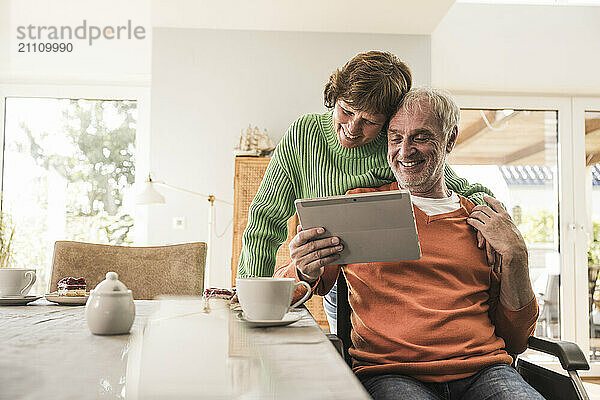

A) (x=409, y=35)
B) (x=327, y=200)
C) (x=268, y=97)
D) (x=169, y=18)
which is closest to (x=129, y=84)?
(x=169, y=18)

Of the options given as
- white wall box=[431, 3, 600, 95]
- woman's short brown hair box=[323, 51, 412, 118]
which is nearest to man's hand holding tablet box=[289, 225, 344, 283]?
woman's short brown hair box=[323, 51, 412, 118]

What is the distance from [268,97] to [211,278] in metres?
1.34

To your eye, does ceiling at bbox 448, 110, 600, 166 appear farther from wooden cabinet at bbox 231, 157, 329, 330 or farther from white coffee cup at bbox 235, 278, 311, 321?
white coffee cup at bbox 235, 278, 311, 321

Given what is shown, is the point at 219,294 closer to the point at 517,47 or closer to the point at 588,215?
the point at 517,47

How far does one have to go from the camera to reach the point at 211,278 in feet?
13.9

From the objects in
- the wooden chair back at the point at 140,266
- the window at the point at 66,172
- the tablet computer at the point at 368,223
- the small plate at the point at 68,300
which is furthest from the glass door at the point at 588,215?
the small plate at the point at 68,300

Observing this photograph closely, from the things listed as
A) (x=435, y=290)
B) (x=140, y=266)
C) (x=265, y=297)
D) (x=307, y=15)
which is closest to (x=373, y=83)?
(x=435, y=290)

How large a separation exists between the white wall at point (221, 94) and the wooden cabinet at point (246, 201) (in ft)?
1.19

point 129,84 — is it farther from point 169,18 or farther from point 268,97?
point 268,97

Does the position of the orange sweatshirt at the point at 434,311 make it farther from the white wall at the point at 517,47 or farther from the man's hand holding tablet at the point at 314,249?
the white wall at the point at 517,47

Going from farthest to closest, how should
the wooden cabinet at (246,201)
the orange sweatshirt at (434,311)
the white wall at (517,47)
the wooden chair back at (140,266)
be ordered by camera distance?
the white wall at (517,47), the wooden cabinet at (246,201), the wooden chair back at (140,266), the orange sweatshirt at (434,311)

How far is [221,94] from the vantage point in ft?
14.2

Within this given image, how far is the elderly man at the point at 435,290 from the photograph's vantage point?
140 centimetres

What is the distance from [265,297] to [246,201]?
109 inches
